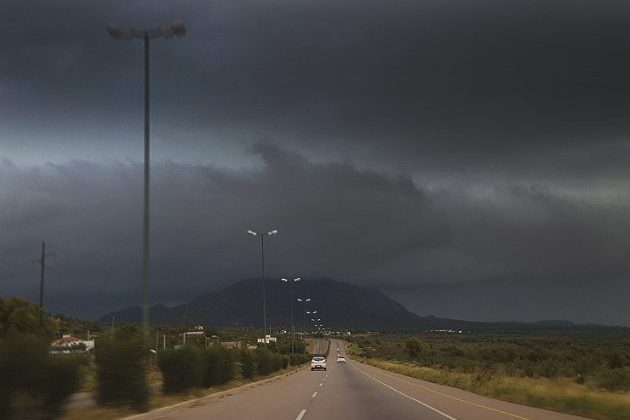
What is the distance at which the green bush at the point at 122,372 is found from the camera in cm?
2020

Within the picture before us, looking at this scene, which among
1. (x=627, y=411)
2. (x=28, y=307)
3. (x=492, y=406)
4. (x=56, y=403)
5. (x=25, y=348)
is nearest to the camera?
(x=25, y=348)

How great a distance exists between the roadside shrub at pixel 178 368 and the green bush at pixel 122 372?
23.8ft

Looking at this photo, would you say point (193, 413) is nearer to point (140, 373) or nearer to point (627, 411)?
point (140, 373)

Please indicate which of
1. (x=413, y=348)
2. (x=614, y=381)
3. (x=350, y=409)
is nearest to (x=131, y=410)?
(x=350, y=409)

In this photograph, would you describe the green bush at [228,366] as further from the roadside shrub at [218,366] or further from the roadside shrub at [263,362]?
the roadside shrub at [263,362]

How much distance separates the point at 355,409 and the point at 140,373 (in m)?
7.37

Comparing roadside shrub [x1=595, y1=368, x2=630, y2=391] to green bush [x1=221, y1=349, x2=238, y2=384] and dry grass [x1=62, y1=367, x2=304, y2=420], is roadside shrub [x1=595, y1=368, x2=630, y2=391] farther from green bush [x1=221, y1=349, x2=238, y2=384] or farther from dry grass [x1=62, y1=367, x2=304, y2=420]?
dry grass [x1=62, y1=367, x2=304, y2=420]

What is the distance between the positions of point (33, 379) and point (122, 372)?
473cm

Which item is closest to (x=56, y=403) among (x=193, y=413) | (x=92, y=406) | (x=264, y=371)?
(x=92, y=406)

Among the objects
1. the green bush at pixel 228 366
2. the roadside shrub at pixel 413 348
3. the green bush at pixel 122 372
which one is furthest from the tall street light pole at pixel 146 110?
the roadside shrub at pixel 413 348

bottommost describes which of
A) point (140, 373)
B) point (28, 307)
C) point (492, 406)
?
point (492, 406)

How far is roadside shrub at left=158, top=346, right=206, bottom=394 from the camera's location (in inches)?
1125

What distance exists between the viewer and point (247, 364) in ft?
154

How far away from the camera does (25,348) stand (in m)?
15.7
